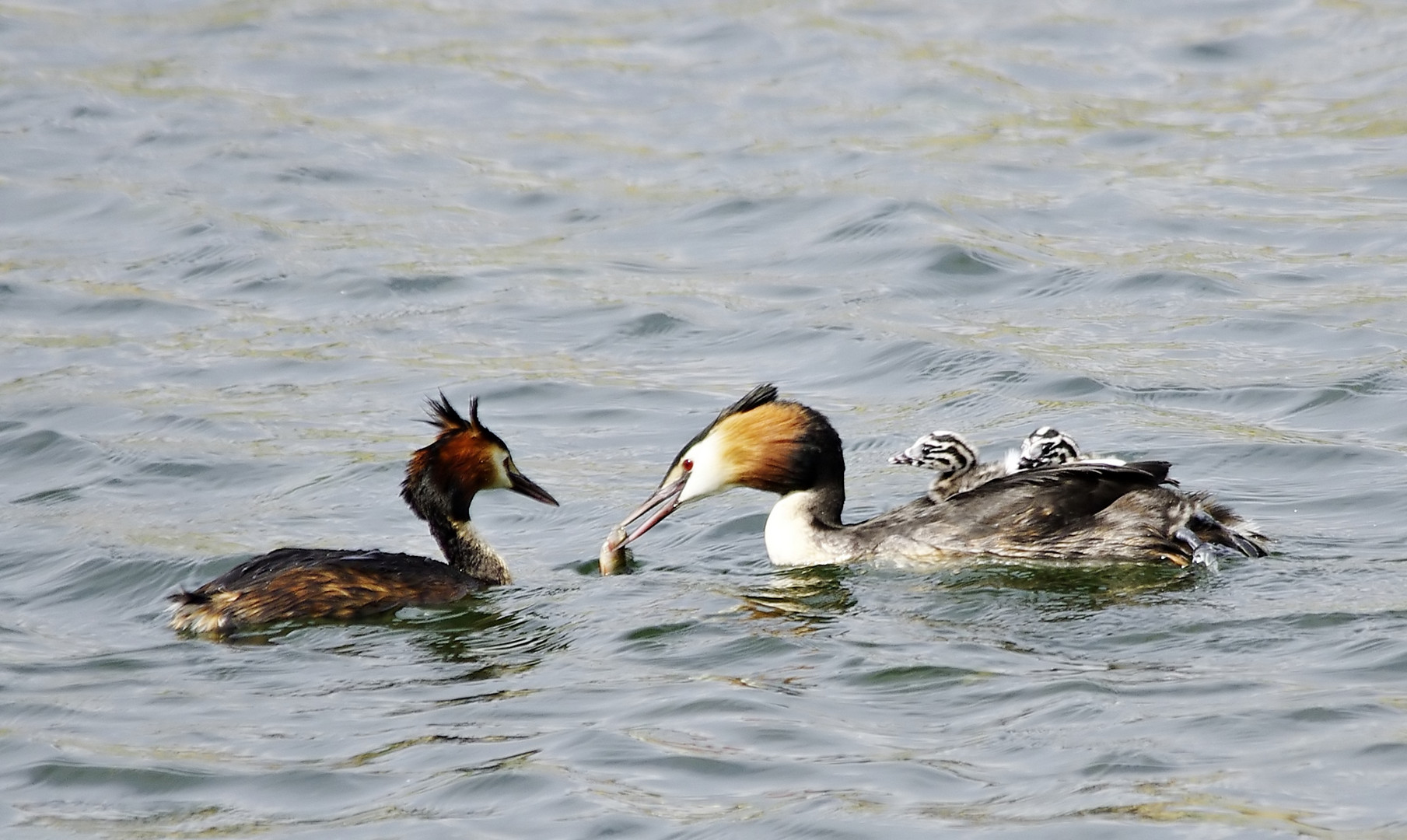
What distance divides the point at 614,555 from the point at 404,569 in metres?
1.01

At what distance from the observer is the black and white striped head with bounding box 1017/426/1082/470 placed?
920 centimetres

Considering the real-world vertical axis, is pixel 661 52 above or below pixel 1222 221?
above

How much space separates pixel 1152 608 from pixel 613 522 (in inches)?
117

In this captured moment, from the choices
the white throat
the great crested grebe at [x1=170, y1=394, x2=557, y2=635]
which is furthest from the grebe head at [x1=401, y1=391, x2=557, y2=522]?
the white throat

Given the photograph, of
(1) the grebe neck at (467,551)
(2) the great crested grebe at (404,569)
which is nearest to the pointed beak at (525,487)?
(2) the great crested grebe at (404,569)

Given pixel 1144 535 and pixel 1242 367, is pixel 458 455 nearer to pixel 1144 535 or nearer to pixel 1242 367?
pixel 1144 535

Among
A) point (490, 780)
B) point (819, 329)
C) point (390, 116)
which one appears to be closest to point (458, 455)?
point (490, 780)

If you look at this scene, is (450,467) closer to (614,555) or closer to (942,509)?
(614,555)

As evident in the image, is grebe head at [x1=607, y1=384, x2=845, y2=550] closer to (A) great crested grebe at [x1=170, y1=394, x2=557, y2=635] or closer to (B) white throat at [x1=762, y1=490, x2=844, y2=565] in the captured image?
(B) white throat at [x1=762, y1=490, x2=844, y2=565]

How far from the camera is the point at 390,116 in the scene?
17969 millimetres

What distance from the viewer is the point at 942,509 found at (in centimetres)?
900

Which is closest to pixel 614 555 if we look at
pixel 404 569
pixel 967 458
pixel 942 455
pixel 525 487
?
pixel 525 487

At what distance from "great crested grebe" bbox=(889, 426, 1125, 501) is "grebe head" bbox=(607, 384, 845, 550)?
0.38 metres

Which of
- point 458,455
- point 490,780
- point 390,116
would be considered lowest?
point 490,780
